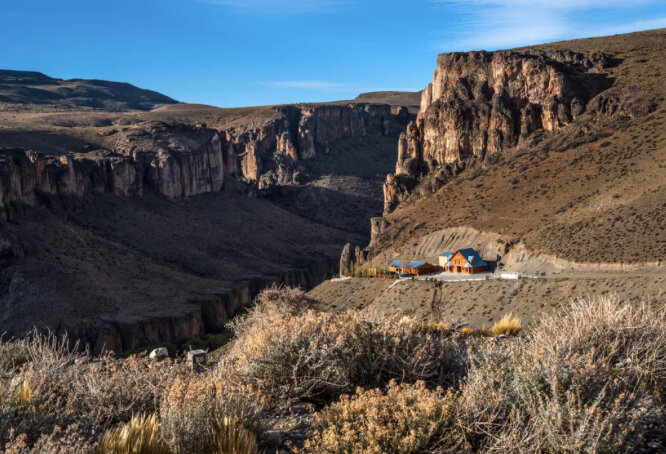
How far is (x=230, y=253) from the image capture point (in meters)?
88.8

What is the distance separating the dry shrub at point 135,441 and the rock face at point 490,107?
6423 centimetres

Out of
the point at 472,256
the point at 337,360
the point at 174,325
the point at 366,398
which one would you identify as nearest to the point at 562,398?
the point at 366,398

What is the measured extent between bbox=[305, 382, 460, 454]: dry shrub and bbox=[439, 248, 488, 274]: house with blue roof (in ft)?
149

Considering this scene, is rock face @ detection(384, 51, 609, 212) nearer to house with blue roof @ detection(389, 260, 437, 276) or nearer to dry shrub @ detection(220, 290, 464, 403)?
house with blue roof @ detection(389, 260, 437, 276)

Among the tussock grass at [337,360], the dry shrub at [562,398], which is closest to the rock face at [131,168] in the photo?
the tussock grass at [337,360]

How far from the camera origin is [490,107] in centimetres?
7175

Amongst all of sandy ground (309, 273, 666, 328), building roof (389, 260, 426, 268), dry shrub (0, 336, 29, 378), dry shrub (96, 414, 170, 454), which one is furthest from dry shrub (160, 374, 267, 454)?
building roof (389, 260, 426, 268)

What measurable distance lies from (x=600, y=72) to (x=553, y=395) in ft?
241

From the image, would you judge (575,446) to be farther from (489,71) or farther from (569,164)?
(489,71)

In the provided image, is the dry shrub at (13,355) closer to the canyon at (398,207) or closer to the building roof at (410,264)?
the canyon at (398,207)

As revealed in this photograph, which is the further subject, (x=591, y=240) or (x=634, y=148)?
(x=634, y=148)

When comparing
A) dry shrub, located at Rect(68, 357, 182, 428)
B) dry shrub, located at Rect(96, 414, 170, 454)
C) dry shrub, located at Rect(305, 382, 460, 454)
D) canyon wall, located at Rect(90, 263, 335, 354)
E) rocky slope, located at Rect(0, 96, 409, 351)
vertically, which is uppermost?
dry shrub, located at Rect(305, 382, 460, 454)

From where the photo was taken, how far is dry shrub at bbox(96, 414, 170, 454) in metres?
6.33

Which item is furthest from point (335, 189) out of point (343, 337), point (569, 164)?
point (343, 337)
